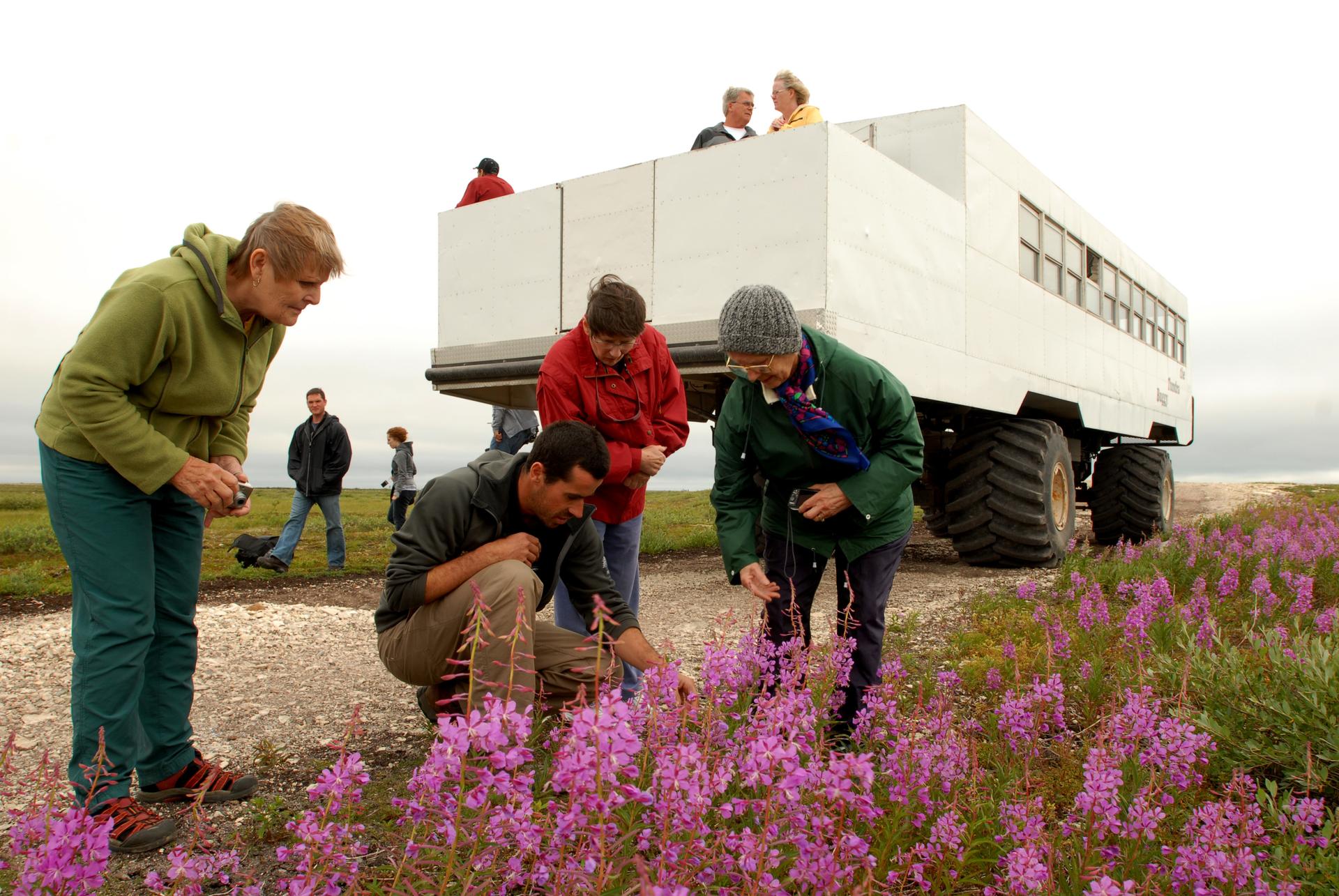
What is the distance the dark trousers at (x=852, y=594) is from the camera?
3459mm

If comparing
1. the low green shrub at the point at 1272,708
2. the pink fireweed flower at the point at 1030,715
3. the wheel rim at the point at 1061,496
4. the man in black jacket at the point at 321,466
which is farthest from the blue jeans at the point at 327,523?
the low green shrub at the point at 1272,708

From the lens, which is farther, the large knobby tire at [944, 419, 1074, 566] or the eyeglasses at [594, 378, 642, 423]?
the large knobby tire at [944, 419, 1074, 566]

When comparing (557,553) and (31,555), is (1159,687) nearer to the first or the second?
(557,553)

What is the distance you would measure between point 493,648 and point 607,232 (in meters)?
4.70

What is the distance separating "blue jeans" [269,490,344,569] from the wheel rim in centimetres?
789

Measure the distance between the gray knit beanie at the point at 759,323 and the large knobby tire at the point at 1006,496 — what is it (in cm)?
595

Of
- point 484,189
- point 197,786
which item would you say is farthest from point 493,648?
point 484,189

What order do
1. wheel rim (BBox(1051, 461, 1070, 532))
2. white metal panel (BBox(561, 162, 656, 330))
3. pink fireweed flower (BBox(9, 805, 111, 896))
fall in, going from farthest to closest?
wheel rim (BBox(1051, 461, 1070, 532)) → white metal panel (BBox(561, 162, 656, 330)) → pink fireweed flower (BBox(9, 805, 111, 896))

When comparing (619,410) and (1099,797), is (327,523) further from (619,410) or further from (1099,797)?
(1099,797)

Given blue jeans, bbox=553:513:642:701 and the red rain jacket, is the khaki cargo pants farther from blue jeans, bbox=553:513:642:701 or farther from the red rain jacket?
the red rain jacket

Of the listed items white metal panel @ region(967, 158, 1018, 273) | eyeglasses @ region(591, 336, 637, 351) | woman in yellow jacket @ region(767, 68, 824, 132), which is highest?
woman in yellow jacket @ region(767, 68, 824, 132)

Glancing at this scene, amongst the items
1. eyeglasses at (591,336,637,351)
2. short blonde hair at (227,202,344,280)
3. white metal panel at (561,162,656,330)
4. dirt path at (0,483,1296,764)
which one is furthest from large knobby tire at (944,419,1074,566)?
short blonde hair at (227,202,344,280)

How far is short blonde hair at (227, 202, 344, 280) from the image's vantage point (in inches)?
110

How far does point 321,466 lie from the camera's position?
10469mm
